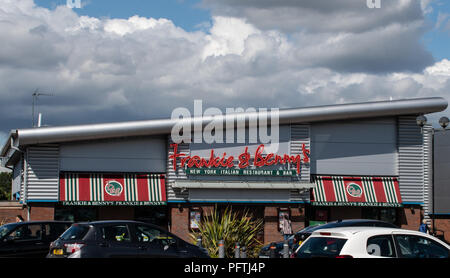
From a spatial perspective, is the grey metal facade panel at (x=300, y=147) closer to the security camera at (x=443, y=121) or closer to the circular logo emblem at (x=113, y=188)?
the security camera at (x=443, y=121)

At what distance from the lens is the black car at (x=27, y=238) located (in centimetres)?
1669

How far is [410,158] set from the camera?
29500mm

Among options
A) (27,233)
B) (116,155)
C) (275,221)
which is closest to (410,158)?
(275,221)

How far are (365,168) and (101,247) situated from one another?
18.8 metres

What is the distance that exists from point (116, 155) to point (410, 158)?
14.5m

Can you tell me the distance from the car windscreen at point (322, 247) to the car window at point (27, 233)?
9325 millimetres

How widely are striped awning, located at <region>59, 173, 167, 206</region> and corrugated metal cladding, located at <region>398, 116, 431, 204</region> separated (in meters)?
11.9

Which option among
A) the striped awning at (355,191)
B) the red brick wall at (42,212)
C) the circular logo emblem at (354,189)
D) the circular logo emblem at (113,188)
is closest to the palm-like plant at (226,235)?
the circular logo emblem at (113,188)

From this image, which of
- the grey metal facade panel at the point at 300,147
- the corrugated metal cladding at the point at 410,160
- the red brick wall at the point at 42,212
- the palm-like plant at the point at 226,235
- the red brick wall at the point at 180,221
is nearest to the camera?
the palm-like plant at the point at 226,235

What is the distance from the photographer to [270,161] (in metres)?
27.8

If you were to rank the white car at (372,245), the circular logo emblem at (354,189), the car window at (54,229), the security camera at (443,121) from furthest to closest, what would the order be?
the circular logo emblem at (354,189) < the security camera at (443,121) < the car window at (54,229) < the white car at (372,245)

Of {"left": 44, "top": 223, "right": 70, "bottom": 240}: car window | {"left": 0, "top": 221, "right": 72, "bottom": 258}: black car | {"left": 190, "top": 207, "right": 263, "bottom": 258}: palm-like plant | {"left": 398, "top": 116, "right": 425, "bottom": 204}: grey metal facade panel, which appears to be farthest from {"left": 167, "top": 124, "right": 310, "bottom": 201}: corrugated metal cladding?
{"left": 0, "top": 221, "right": 72, "bottom": 258}: black car

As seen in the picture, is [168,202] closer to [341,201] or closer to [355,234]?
[341,201]
